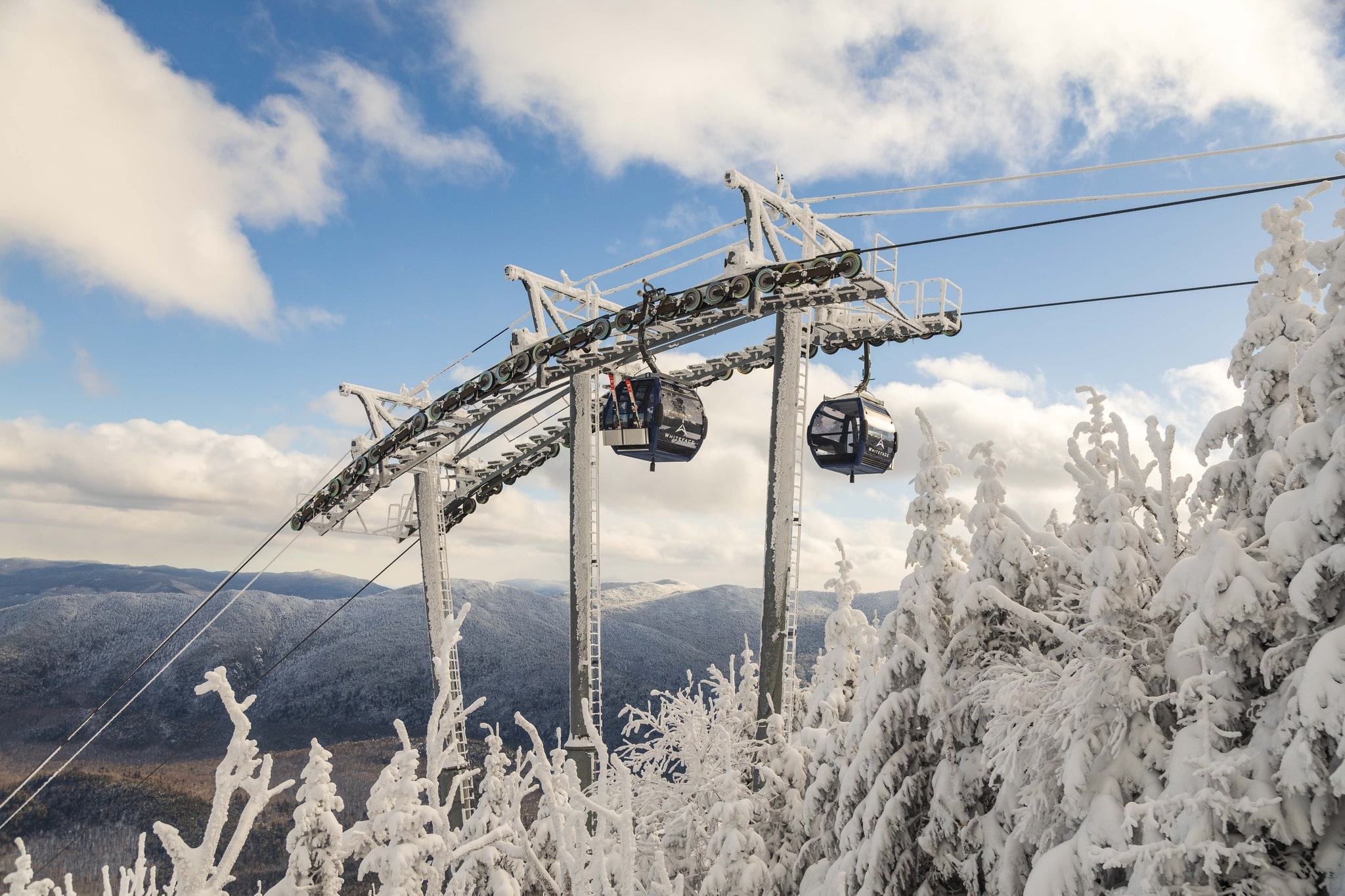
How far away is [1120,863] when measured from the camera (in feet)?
16.3

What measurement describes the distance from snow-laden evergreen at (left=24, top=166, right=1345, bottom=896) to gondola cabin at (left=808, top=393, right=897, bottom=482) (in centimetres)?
411

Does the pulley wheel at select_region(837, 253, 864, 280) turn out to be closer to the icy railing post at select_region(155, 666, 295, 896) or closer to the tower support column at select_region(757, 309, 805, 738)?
the tower support column at select_region(757, 309, 805, 738)

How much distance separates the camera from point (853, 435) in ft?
42.7

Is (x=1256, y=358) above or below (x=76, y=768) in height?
above

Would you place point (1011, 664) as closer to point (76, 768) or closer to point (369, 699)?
point (76, 768)

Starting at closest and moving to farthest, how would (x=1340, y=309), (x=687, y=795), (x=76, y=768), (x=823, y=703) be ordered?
(x=1340, y=309), (x=823, y=703), (x=687, y=795), (x=76, y=768)

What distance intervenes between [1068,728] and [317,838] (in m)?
5.21

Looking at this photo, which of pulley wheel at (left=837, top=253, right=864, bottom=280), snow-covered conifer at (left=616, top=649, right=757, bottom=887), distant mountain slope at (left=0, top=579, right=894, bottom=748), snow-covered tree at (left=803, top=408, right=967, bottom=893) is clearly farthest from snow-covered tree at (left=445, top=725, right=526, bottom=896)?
distant mountain slope at (left=0, top=579, right=894, bottom=748)

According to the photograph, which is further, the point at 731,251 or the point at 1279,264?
the point at 731,251

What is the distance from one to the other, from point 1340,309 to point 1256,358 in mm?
865

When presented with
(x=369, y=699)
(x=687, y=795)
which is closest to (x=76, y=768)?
(x=369, y=699)

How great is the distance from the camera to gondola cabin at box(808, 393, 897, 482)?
1302 cm

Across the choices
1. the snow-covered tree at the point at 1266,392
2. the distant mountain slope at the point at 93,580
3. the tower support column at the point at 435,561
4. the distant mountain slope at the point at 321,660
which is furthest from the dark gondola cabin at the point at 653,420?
the distant mountain slope at the point at 93,580

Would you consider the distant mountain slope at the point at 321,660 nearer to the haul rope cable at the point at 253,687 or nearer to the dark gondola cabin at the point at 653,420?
the haul rope cable at the point at 253,687
